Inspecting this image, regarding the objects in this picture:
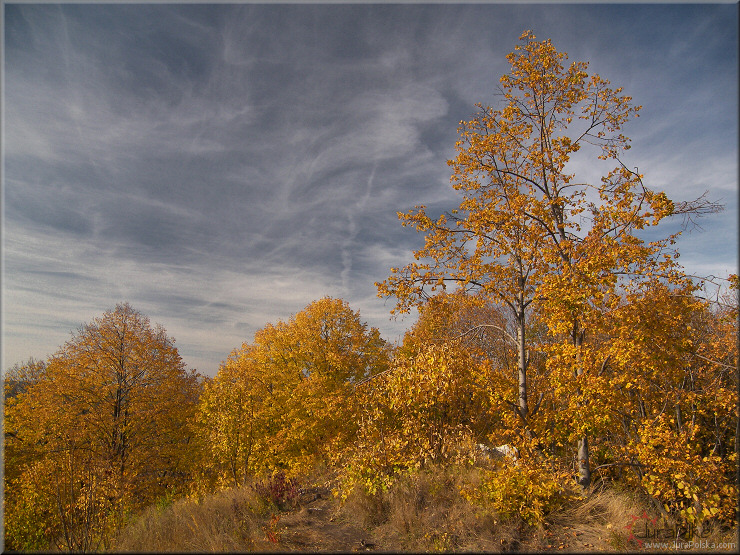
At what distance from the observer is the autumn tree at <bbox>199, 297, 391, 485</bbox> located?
53.2 ft

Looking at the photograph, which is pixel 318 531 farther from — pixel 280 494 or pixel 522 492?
pixel 522 492

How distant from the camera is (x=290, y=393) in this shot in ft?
64.4

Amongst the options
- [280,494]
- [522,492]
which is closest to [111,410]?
[280,494]

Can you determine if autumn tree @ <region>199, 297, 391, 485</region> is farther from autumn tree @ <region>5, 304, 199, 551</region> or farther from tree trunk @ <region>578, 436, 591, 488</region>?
tree trunk @ <region>578, 436, 591, 488</region>

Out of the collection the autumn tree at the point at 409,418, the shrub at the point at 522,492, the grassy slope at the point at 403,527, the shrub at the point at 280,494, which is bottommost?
the shrub at the point at 280,494

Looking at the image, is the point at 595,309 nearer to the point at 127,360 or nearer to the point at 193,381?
the point at 127,360

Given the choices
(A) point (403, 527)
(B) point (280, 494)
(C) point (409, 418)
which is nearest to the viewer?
(A) point (403, 527)

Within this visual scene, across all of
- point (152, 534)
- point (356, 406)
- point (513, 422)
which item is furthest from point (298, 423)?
point (513, 422)

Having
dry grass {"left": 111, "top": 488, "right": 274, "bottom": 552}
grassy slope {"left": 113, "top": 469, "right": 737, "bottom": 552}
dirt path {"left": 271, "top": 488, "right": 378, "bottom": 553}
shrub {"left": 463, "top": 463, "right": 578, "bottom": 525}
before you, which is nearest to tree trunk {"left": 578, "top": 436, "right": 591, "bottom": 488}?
grassy slope {"left": 113, "top": 469, "right": 737, "bottom": 552}

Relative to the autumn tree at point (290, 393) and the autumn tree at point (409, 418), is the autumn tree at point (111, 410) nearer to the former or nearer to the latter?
the autumn tree at point (290, 393)

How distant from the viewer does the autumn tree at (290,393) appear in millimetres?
16203

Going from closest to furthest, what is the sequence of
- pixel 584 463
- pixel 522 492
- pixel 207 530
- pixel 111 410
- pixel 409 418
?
pixel 522 492, pixel 207 530, pixel 584 463, pixel 409 418, pixel 111 410

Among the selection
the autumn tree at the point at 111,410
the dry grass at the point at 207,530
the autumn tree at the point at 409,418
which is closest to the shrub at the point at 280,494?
the dry grass at the point at 207,530

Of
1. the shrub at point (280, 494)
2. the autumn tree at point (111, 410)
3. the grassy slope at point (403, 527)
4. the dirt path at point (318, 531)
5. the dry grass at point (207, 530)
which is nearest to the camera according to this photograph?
the dry grass at point (207, 530)
